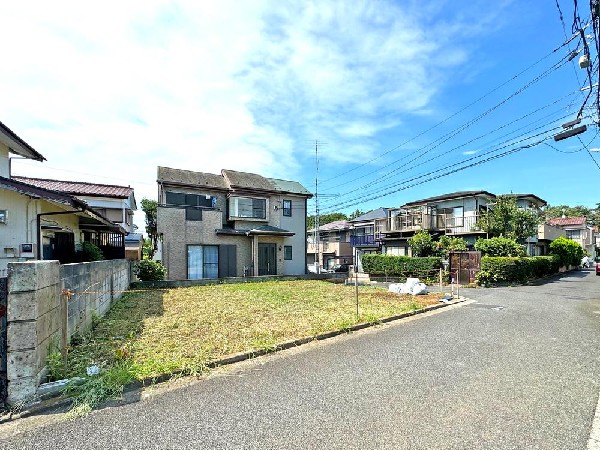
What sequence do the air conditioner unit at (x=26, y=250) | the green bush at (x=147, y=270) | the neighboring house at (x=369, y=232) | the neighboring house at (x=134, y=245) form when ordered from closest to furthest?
the air conditioner unit at (x=26, y=250) < the green bush at (x=147, y=270) < the neighboring house at (x=134, y=245) < the neighboring house at (x=369, y=232)

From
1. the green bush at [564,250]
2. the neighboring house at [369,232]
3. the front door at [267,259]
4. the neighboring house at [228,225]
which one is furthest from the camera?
the neighboring house at [369,232]

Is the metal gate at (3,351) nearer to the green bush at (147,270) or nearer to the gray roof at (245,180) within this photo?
the green bush at (147,270)

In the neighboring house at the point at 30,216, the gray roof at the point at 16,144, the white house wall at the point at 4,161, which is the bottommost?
the neighboring house at the point at 30,216

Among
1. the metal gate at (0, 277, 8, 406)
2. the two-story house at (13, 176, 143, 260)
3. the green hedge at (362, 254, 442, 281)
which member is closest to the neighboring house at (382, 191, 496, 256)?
the green hedge at (362, 254, 442, 281)

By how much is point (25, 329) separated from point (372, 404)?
3.86 meters

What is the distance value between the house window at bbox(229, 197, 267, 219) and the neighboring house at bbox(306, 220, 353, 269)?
43.3 ft

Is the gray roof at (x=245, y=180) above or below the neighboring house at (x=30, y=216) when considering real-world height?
above

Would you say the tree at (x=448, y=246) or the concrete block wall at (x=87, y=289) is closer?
the concrete block wall at (x=87, y=289)

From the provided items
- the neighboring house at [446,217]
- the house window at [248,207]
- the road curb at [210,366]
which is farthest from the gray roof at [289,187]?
the road curb at [210,366]

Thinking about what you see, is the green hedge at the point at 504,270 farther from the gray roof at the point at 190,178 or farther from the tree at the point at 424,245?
the gray roof at the point at 190,178

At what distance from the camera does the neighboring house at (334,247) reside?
3303 cm

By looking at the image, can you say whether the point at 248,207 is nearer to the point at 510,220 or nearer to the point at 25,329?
the point at 25,329

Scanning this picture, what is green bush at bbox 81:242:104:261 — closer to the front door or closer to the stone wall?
the stone wall

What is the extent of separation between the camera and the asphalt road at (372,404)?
283cm
